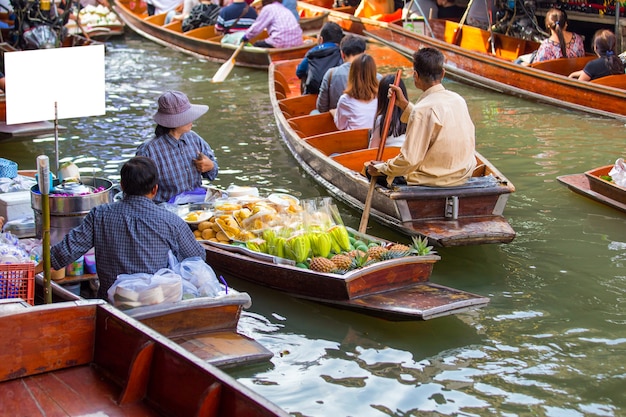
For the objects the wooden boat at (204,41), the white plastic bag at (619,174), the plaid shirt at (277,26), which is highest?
the plaid shirt at (277,26)

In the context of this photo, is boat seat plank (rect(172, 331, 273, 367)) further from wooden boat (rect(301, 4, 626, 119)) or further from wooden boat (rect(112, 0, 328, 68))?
wooden boat (rect(112, 0, 328, 68))

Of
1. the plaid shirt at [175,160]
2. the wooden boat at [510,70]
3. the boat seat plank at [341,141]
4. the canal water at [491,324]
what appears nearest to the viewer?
the canal water at [491,324]

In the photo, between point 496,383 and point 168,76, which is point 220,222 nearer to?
point 496,383

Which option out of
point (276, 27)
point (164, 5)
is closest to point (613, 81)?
point (276, 27)

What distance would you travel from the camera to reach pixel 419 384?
3924mm

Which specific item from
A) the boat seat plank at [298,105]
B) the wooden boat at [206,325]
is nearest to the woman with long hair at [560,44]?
the boat seat plank at [298,105]

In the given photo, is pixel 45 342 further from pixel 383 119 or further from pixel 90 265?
pixel 383 119

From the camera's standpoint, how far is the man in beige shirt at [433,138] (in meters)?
5.12

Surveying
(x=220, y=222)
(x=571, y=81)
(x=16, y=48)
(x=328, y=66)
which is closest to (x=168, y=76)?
(x=16, y=48)

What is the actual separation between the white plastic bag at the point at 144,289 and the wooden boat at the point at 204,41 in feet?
27.6

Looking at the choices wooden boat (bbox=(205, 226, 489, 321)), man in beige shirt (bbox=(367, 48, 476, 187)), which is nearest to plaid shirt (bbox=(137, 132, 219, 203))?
wooden boat (bbox=(205, 226, 489, 321))

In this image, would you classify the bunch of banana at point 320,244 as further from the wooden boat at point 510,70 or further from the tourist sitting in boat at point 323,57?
the wooden boat at point 510,70

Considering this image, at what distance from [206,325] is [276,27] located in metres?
8.72

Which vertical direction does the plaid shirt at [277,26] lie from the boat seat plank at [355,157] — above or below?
above
